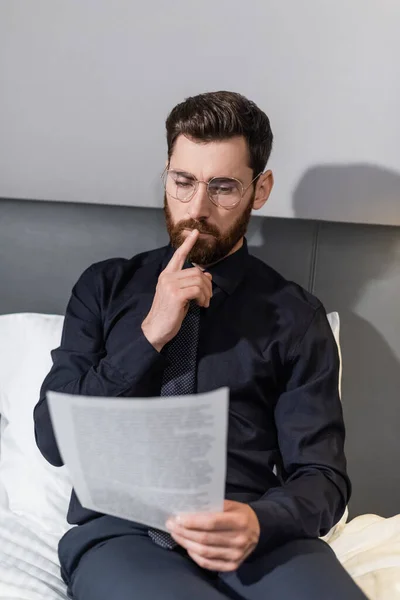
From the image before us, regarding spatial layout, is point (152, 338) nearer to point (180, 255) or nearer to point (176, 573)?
point (180, 255)

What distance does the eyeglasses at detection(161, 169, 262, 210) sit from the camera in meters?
1.25

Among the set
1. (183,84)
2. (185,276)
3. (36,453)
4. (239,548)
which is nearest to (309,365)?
(185,276)

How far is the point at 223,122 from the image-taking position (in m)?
1.26

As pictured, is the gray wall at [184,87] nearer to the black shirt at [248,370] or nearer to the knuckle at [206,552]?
the black shirt at [248,370]

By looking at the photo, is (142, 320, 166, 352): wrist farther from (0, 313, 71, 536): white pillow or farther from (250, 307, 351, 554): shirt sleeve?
(0, 313, 71, 536): white pillow

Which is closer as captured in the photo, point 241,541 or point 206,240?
point 241,541

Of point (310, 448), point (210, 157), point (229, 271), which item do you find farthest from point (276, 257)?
point (310, 448)

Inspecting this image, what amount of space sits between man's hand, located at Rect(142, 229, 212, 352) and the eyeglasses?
0.47 ft

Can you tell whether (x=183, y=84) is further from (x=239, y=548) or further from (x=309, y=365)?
(x=239, y=548)

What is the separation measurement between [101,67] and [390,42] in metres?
0.59

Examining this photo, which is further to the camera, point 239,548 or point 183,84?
point 183,84

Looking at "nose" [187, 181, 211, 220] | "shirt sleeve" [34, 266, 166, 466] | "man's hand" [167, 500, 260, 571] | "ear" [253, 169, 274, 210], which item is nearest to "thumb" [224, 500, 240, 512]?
"man's hand" [167, 500, 260, 571]

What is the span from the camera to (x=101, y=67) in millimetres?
1547

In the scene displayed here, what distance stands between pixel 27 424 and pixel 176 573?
56 centimetres
